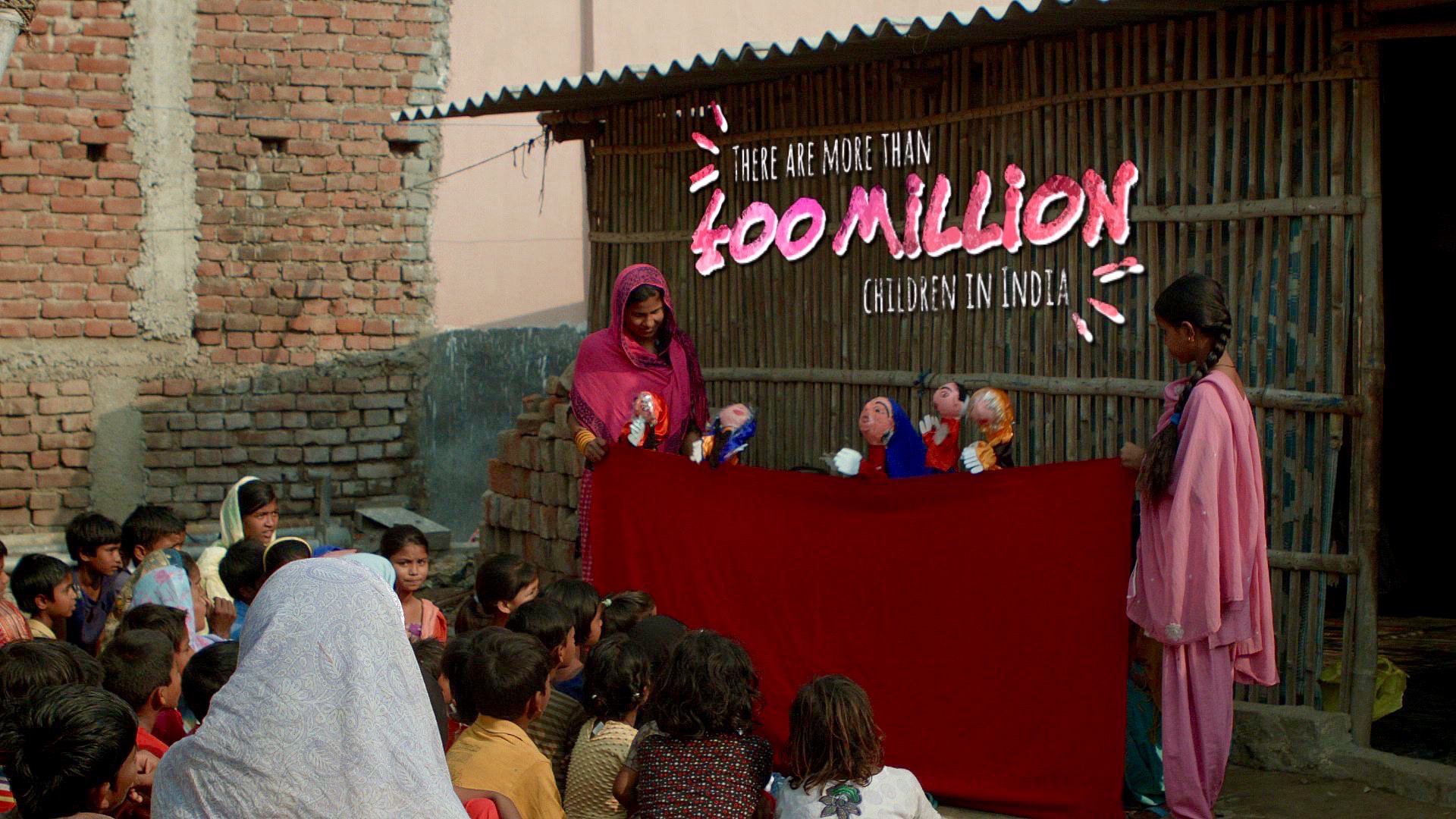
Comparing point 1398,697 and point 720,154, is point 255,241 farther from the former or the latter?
point 1398,697

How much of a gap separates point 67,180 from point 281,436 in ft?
7.84

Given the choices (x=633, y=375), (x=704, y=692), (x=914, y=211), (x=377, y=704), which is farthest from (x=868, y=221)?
(x=377, y=704)

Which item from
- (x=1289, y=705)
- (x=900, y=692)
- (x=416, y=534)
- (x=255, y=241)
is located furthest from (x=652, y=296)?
(x=255, y=241)

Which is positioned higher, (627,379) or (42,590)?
(627,379)

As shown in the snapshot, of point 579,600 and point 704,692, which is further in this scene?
point 579,600

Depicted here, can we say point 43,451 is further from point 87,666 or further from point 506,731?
point 506,731

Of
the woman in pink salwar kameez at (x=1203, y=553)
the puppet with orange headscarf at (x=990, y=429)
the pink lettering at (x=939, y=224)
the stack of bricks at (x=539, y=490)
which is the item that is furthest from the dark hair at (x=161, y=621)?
the pink lettering at (x=939, y=224)

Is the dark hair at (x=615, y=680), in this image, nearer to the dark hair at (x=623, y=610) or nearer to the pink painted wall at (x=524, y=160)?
the dark hair at (x=623, y=610)

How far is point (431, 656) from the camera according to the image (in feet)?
14.9

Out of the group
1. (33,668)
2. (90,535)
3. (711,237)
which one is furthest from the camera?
(711,237)

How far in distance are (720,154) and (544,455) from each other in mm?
1970

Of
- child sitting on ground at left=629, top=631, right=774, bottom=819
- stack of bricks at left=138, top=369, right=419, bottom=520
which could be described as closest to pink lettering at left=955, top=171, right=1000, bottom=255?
child sitting on ground at left=629, top=631, right=774, bottom=819

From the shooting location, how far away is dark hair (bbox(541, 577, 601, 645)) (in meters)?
5.16

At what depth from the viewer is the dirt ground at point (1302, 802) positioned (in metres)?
5.07
